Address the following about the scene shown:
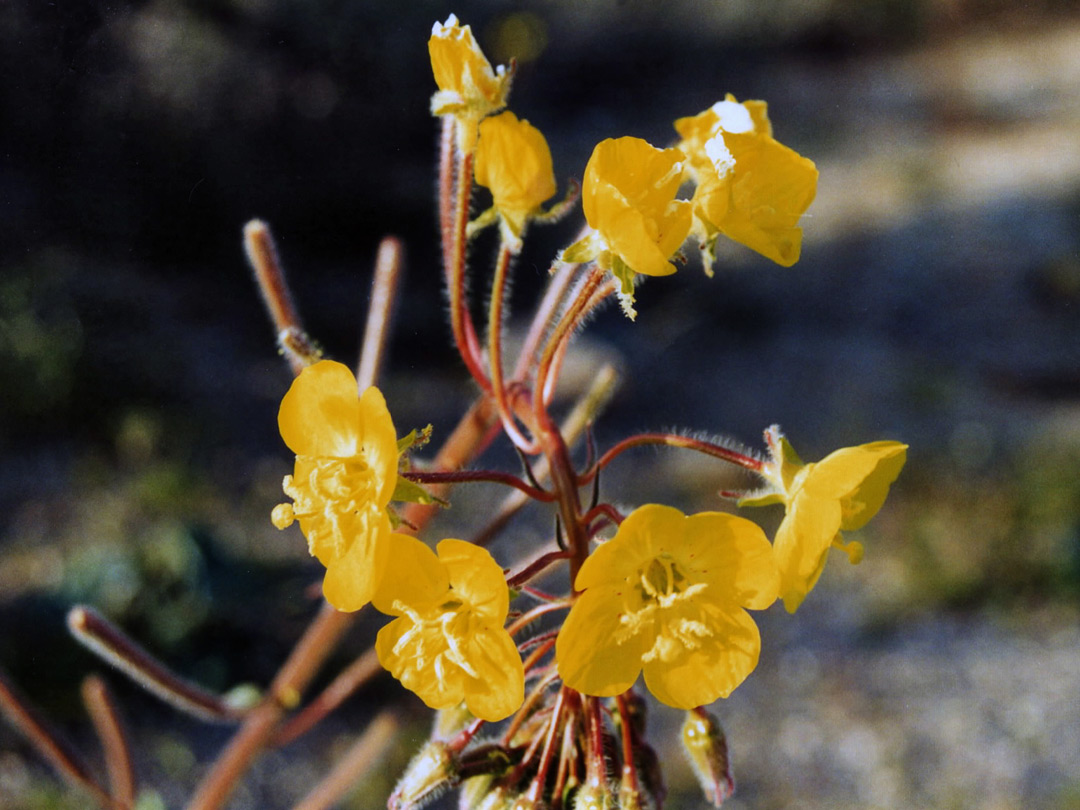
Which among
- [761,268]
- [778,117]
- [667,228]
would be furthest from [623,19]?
[667,228]

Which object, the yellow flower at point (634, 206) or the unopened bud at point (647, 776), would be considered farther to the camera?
the unopened bud at point (647, 776)

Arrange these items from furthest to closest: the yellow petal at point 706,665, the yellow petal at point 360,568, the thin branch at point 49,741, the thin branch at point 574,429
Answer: the thin branch at point 49,741 → the thin branch at point 574,429 → the yellow petal at point 706,665 → the yellow petal at point 360,568

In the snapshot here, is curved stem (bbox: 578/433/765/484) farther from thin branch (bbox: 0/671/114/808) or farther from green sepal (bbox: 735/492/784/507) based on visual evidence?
thin branch (bbox: 0/671/114/808)

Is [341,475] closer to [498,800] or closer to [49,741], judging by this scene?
[498,800]

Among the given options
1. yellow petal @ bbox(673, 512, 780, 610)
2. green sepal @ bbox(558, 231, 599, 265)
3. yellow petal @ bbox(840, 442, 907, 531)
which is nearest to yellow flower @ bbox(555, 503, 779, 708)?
yellow petal @ bbox(673, 512, 780, 610)

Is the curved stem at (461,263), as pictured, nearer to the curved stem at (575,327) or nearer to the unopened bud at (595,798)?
the curved stem at (575,327)

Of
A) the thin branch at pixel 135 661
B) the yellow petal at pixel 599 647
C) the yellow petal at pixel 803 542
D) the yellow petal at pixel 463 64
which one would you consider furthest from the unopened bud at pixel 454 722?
the yellow petal at pixel 463 64
